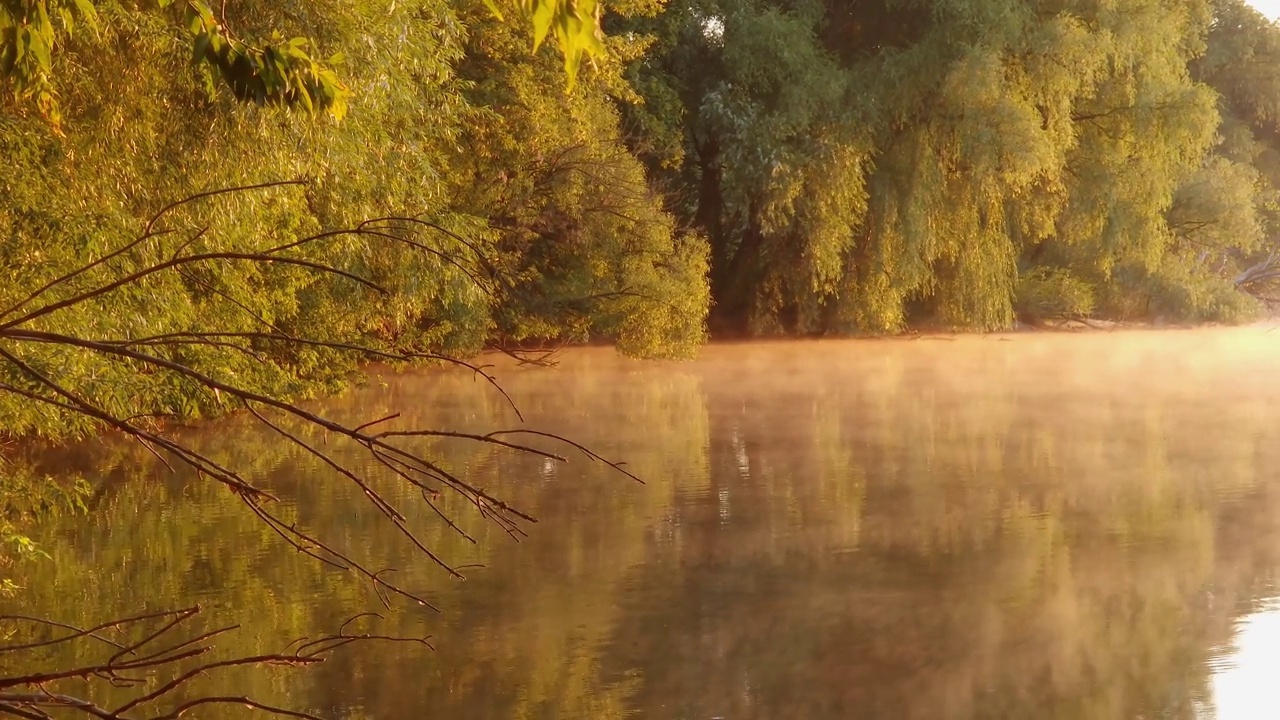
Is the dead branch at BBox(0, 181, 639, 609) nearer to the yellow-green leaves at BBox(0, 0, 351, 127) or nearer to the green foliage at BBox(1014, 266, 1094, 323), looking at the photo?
the yellow-green leaves at BBox(0, 0, 351, 127)

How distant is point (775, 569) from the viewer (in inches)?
305

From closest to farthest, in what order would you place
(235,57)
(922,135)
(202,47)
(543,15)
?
(543,15) → (202,47) → (235,57) → (922,135)

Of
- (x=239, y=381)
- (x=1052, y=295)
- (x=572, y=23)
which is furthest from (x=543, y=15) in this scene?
(x=1052, y=295)

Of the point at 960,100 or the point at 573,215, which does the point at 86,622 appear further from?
the point at 960,100

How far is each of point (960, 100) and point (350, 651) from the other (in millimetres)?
14687

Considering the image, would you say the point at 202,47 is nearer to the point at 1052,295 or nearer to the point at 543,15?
the point at 543,15

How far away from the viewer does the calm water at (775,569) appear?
5.77 m

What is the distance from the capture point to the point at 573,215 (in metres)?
17.7

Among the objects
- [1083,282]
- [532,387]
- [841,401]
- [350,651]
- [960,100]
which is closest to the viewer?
[350,651]

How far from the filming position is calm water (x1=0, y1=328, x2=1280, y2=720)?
577 cm

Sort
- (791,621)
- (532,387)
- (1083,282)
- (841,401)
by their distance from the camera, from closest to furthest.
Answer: (791,621) → (841,401) → (532,387) → (1083,282)

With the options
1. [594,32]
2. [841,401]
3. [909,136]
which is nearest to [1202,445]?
[841,401]

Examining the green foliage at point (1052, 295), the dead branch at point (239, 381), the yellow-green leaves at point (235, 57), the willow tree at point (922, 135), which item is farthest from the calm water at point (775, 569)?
the green foliage at point (1052, 295)

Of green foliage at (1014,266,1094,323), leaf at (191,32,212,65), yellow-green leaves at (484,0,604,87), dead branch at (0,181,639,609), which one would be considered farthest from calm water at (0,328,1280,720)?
green foliage at (1014,266,1094,323)
